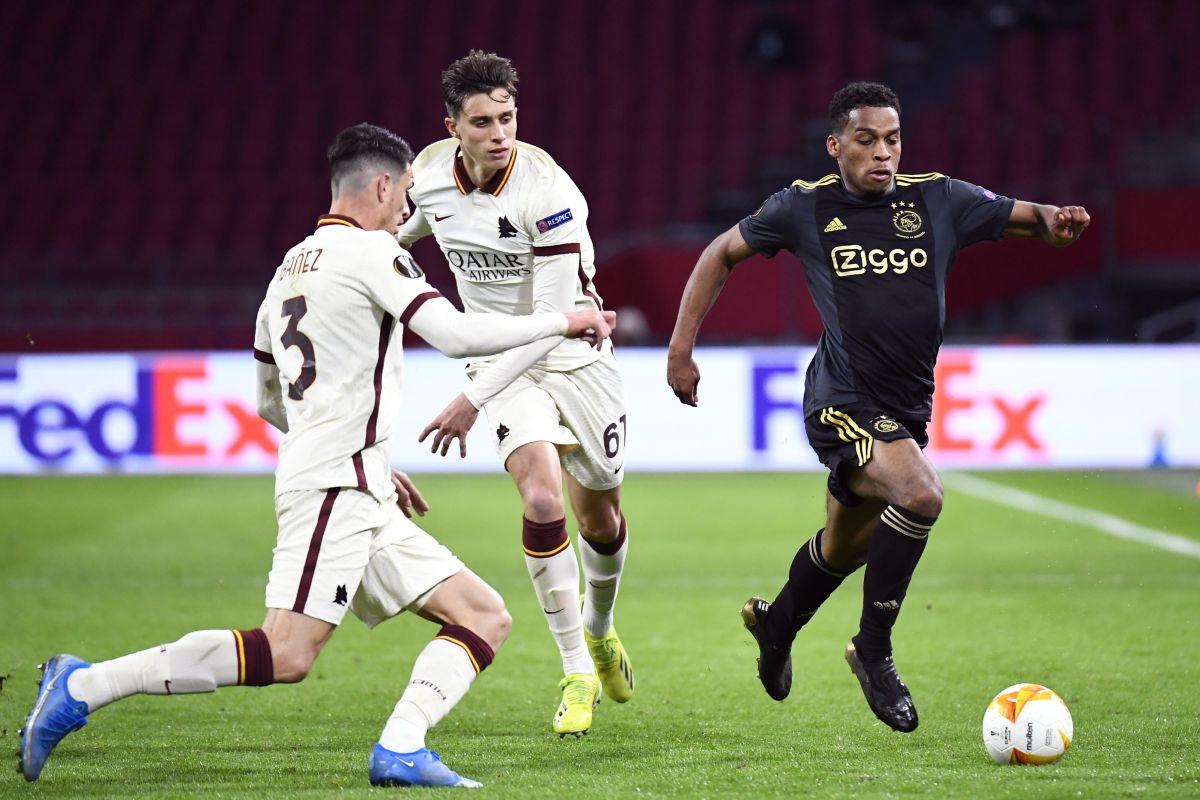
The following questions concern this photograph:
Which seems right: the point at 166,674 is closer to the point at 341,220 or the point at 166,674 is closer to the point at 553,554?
the point at 341,220

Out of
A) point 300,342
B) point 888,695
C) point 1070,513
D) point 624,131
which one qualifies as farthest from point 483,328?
point 624,131

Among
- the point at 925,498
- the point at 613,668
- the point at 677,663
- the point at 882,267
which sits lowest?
the point at 677,663

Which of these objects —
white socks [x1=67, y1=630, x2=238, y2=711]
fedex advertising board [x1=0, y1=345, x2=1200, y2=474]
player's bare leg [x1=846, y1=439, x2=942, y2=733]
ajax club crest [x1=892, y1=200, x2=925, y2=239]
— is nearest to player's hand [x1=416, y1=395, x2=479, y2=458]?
white socks [x1=67, y1=630, x2=238, y2=711]

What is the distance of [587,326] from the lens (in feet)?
13.7

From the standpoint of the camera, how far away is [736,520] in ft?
36.7

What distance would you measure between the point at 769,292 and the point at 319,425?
11.8m

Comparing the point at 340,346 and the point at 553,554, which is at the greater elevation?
the point at 340,346

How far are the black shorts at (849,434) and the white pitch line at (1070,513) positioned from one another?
5.08m

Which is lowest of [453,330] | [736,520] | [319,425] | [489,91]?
[736,520]

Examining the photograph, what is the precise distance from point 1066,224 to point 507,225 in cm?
184

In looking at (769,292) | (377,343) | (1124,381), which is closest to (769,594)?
(377,343)

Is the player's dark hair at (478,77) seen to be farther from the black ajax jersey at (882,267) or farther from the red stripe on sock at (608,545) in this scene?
the red stripe on sock at (608,545)

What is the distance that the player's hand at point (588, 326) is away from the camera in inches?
164

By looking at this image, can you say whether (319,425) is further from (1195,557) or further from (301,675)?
(1195,557)
